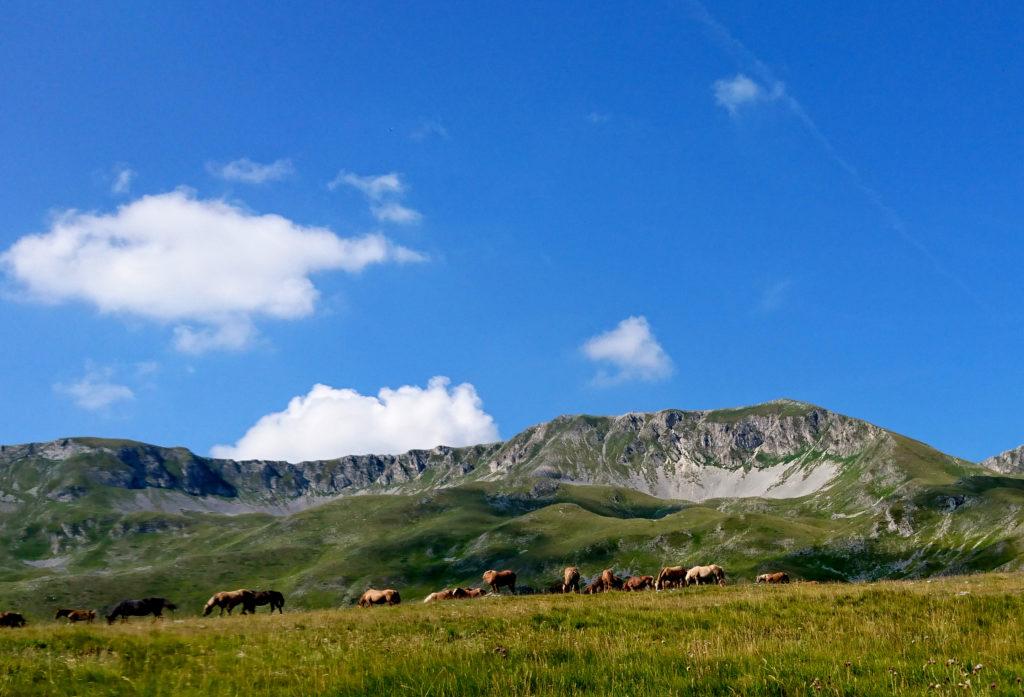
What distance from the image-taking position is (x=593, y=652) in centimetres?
1441

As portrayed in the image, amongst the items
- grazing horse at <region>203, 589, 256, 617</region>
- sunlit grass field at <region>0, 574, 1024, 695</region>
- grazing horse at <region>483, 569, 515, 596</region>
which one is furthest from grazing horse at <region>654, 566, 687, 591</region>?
grazing horse at <region>203, 589, 256, 617</region>

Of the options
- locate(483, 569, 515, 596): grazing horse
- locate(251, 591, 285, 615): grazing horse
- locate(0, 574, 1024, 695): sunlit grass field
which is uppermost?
locate(0, 574, 1024, 695): sunlit grass field

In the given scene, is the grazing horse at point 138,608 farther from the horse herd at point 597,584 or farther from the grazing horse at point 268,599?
the horse herd at point 597,584

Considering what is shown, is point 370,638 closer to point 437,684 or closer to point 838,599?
point 437,684

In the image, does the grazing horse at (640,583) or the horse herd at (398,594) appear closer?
the horse herd at (398,594)

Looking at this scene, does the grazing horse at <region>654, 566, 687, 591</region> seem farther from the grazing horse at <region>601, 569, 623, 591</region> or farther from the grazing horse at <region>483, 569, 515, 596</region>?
the grazing horse at <region>483, 569, 515, 596</region>

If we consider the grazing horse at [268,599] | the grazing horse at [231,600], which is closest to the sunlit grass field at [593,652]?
the grazing horse at [231,600]

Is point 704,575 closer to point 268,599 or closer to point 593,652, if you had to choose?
point 268,599

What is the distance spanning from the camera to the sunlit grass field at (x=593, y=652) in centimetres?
1152

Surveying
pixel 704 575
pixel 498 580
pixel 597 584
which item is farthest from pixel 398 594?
pixel 704 575

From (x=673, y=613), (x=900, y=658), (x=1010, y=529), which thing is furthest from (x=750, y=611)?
(x=1010, y=529)

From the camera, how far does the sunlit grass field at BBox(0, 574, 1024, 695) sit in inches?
454

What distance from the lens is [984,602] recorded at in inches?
787

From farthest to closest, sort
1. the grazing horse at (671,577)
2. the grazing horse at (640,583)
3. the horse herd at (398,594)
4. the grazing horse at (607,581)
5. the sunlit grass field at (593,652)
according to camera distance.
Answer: the grazing horse at (671,577) → the grazing horse at (607,581) → the grazing horse at (640,583) → the horse herd at (398,594) → the sunlit grass field at (593,652)
